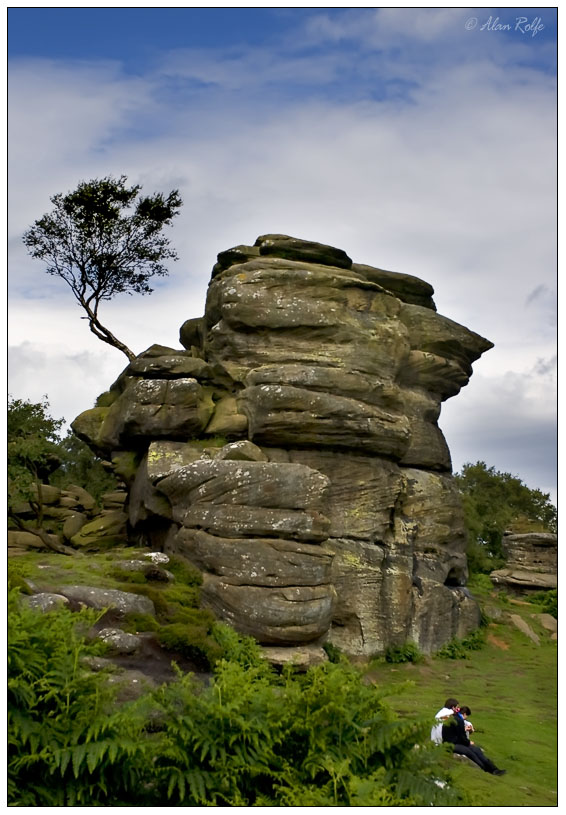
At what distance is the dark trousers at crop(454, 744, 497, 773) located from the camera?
56.7ft

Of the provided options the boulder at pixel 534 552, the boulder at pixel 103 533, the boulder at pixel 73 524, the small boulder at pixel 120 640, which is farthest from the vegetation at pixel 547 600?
the small boulder at pixel 120 640

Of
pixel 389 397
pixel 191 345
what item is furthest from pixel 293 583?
pixel 191 345

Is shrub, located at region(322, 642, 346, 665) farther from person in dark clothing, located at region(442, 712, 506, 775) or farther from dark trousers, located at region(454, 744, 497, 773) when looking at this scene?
dark trousers, located at region(454, 744, 497, 773)

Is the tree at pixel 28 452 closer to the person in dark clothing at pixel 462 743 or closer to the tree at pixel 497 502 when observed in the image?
the person in dark clothing at pixel 462 743

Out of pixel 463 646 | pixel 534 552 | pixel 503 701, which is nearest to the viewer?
pixel 503 701

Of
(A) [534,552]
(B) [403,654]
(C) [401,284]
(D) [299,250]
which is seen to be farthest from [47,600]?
(A) [534,552]

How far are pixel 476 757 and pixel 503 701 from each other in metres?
8.88

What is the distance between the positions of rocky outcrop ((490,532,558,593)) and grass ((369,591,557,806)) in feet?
24.4

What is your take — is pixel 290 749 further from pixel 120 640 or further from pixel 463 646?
pixel 463 646

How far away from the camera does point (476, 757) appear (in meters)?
17.4

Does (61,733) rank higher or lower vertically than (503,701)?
higher

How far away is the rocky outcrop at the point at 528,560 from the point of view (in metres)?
46.3

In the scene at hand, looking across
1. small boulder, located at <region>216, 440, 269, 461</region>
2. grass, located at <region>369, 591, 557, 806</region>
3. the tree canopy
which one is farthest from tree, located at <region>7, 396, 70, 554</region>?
grass, located at <region>369, 591, 557, 806</region>

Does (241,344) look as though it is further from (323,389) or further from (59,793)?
(59,793)
